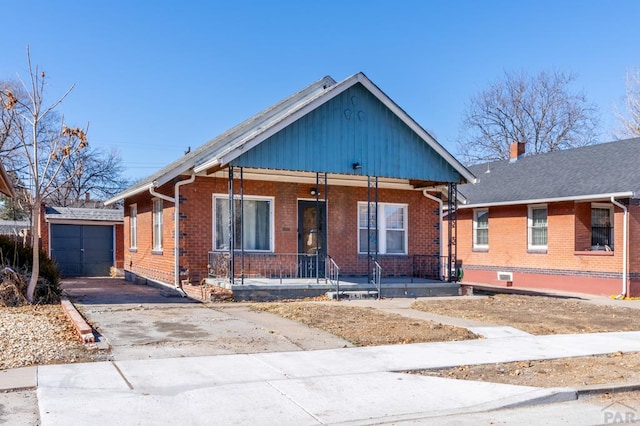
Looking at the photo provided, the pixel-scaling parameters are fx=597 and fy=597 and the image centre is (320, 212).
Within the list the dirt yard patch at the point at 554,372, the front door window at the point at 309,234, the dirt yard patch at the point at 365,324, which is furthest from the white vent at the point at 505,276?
the dirt yard patch at the point at 554,372

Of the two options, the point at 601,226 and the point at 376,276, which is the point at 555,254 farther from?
the point at 376,276

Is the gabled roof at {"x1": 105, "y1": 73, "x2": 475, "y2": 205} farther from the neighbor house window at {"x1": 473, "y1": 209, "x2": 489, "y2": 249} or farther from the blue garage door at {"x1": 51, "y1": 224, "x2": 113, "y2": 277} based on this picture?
the neighbor house window at {"x1": 473, "y1": 209, "x2": 489, "y2": 249}

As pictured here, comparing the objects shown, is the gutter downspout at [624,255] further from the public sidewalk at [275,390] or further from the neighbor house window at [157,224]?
the neighbor house window at [157,224]

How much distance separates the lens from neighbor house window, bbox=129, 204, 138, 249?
2178 centimetres

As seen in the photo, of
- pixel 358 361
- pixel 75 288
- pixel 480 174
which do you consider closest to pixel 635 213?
pixel 480 174

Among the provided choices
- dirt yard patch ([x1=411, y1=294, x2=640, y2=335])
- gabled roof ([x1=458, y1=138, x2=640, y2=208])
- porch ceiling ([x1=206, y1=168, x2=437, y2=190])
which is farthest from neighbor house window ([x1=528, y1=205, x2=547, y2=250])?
porch ceiling ([x1=206, y1=168, x2=437, y2=190])

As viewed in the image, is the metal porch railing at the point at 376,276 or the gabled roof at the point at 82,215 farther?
the gabled roof at the point at 82,215

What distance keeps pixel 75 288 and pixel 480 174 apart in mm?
18451

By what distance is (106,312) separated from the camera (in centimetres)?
1195

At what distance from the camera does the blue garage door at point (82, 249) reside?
932 inches

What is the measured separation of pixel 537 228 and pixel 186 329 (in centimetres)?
1558

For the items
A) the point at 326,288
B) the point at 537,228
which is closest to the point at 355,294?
the point at 326,288

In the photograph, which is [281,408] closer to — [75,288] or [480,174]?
[75,288]

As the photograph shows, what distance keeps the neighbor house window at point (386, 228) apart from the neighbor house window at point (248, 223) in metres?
3.03
